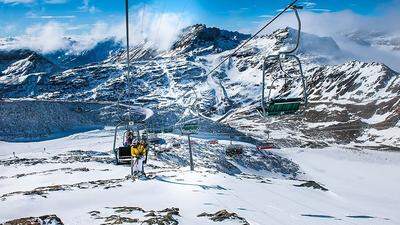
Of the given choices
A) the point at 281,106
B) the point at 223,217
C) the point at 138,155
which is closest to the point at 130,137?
the point at 138,155

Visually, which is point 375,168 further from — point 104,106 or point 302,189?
point 104,106

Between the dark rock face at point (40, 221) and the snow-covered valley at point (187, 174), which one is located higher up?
the dark rock face at point (40, 221)

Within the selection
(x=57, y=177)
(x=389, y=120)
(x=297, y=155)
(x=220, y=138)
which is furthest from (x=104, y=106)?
(x=57, y=177)

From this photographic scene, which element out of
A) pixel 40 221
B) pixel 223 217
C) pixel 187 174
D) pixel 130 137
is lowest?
pixel 187 174

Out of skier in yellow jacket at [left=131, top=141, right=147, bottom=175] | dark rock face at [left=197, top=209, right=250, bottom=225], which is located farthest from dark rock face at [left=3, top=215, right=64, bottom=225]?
skier in yellow jacket at [left=131, top=141, right=147, bottom=175]

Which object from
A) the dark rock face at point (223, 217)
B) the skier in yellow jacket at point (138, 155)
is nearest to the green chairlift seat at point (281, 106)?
the dark rock face at point (223, 217)

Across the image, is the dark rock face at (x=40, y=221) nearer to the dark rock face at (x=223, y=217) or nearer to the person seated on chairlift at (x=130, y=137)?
the dark rock face at (x=223, y=217)

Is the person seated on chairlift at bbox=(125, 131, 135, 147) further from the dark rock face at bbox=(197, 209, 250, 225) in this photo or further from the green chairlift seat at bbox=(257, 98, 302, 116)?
the dark rock face at bbox=(197, 209, 250, 225)

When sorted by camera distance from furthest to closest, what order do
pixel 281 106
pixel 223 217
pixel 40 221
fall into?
1. pixel 281 106
2. pixel 223 217
3. pixel 40 221

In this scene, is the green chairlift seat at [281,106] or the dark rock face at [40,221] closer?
the dark rock face at [40,221]

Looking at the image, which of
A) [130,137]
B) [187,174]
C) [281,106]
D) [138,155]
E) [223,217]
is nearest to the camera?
[223,217]

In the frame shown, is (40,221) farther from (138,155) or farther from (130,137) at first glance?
(130,137)

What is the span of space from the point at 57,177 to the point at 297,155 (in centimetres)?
8504

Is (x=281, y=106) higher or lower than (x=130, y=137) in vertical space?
higher
